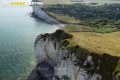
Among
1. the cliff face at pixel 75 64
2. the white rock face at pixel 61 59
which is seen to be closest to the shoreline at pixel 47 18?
the white rock face at pixel 61 59

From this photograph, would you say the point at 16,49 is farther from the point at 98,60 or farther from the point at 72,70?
the point at 98,60

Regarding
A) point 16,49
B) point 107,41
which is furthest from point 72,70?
point 16,49

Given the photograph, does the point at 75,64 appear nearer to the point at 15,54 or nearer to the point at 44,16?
the point at 15,54

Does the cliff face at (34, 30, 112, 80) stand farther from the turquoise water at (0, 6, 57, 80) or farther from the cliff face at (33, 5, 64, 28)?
the cliff face at (33, 5, 64, 28)

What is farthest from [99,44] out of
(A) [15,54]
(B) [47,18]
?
(B) [47,18]

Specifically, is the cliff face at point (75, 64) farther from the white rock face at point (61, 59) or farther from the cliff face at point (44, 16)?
the cliff face at point (44, 16)

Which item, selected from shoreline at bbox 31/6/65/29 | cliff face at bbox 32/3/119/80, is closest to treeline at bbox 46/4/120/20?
shoreline at bbox 31/6/65/29

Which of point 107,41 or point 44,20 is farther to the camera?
point 44,20

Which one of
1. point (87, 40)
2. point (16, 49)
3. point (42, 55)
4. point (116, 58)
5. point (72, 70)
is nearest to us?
point (116, 58)
